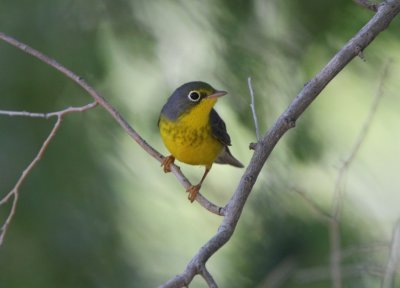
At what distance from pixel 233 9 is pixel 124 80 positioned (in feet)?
2.31

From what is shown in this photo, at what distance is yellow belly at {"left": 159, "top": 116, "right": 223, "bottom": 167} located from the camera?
397 cm

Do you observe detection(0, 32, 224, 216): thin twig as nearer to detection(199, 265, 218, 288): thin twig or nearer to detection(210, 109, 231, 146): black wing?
detection(199, 265, 218, 288): thin twig

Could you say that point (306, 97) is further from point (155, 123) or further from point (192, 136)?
point (155, 123)

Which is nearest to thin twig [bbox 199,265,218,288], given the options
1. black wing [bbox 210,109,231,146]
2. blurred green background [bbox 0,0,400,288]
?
blurred green background [bbox 0,0,400,288]

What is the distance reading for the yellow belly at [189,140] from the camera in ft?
13.0

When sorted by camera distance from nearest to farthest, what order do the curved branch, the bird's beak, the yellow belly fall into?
the curved branch, the bird's beak, the yellow belly

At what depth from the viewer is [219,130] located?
13.2 feet

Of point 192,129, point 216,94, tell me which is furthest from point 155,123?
point 216,94

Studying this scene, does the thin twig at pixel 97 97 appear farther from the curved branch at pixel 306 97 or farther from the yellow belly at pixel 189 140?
the yellow belly at pixel 189 140

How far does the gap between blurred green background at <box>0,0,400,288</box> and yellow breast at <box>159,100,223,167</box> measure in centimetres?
16

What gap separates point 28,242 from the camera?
3.94 meters

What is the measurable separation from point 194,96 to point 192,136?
0.71ft

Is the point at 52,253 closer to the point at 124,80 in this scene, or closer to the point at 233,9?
the point at 124,80

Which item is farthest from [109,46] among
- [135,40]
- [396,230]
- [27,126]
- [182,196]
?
[396,230]
